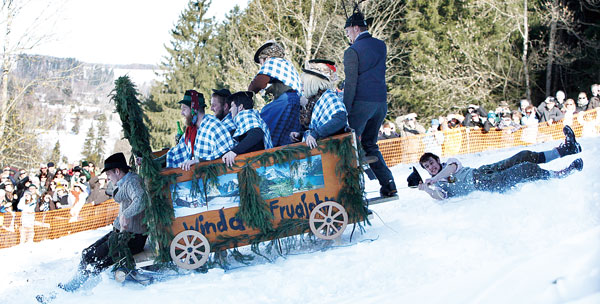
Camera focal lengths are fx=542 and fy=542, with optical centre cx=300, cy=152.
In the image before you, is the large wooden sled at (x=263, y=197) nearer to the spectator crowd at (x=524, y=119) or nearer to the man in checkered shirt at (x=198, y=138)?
the man in checkered shirt at (x=198, y=138)

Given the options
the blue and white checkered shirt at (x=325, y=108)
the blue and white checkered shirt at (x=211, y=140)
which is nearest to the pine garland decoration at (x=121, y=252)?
the blue and white checkered shirt at (x=211, y=140)

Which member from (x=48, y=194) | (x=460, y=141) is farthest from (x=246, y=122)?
(x=460, y=141)

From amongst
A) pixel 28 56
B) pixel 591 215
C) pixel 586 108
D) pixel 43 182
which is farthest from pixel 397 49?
pixel 591 215

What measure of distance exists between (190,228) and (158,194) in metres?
0.42

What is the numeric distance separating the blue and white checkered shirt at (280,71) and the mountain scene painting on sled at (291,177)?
0.93 metres

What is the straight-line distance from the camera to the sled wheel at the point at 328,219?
4879mm

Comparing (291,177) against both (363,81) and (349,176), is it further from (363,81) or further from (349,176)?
(363,81)

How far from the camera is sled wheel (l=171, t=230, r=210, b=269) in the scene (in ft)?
15.5

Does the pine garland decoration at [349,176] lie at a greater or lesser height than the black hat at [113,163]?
lesser

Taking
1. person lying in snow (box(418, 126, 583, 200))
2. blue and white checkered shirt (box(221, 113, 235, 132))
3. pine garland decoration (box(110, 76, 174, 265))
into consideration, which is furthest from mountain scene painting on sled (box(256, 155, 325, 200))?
person lying in snow (box(418, 126, 583, 200))

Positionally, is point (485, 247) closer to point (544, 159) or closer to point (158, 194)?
point (544, 159)

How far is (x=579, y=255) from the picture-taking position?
3422 mm

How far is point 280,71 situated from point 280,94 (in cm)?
25

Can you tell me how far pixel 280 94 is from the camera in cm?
546
